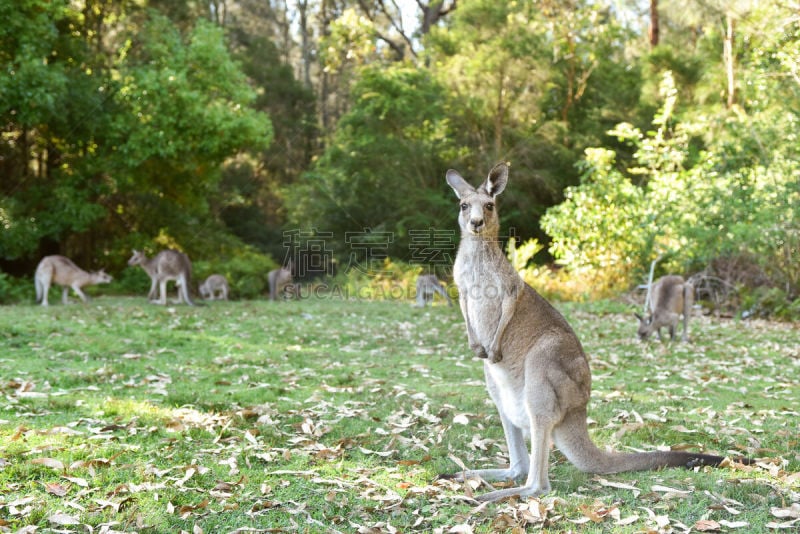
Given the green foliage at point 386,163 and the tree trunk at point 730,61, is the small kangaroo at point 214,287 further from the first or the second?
the tree trunk at point 730,61

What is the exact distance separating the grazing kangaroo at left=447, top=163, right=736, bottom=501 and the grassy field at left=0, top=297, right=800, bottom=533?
0.13m

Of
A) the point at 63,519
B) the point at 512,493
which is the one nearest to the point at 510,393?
the point at 512,493

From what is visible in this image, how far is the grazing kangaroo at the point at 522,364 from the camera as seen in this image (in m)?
3.02

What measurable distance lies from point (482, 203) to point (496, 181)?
135 millimetres

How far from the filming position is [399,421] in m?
4.27

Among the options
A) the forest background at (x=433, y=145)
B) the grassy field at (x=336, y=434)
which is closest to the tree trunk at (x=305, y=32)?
the forest background at (x=433, y=145)

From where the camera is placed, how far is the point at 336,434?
4020 mm

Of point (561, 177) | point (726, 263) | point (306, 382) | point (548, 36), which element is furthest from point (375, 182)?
point (306, 382)

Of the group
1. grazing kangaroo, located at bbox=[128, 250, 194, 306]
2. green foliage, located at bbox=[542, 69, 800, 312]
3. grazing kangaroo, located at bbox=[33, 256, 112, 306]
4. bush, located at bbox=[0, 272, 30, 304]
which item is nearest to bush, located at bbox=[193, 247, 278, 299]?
grazing kangaroo, located at bbox=[128, 250, 194, 306]

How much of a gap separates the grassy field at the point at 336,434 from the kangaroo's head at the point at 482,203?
1.21 m

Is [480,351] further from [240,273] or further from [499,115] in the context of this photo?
[499,115]

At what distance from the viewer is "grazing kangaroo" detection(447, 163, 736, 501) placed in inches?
119

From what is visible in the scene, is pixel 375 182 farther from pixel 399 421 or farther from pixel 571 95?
pixel 399 421

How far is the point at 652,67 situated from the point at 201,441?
1592 cm
